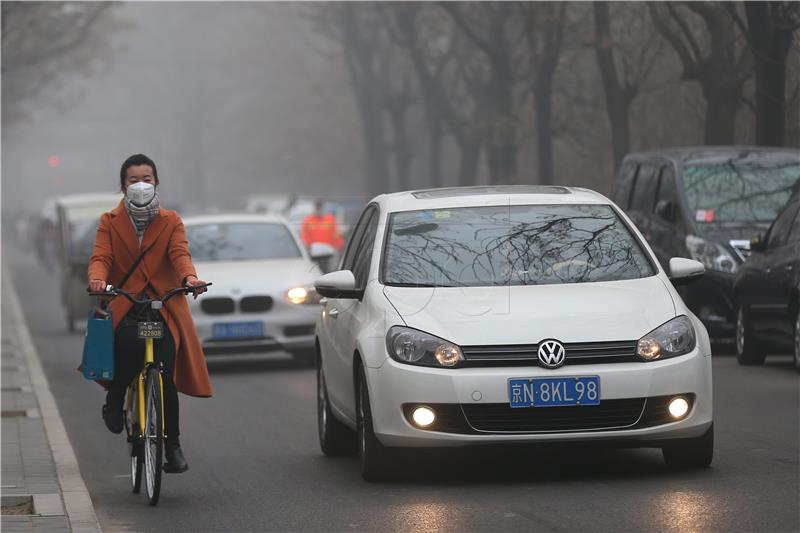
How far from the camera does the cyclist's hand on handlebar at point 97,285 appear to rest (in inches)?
361

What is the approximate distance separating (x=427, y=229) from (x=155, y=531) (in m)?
2.52

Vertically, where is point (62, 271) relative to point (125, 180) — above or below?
below

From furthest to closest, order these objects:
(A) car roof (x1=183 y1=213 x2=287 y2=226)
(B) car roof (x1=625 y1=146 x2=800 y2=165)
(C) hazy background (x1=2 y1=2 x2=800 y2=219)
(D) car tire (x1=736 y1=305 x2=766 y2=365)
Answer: (C) hazy background (x1=2 y1=2 x2=800 y2=219)
(A) car roof (x1=183 y1=213 x2=287 y2=226)
(B) car roof (x1=625 y1=146 x2=800 y2=165)
(D) car tire (x1=736 y1=305 x2=766 y2=365)

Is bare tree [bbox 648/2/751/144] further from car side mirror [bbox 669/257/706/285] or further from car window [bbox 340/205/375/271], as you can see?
car side mirror [bbox 669/257/706/285]

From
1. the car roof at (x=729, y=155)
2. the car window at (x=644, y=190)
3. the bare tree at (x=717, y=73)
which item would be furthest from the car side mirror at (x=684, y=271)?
the bare tree at (x=717, y=73)

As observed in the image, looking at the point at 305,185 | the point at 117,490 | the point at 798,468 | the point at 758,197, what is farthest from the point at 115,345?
the point at 305,185

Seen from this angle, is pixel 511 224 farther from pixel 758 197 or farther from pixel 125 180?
pixel 758 197

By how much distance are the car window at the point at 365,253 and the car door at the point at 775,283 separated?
6034 mm

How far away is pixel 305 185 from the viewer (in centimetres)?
9262

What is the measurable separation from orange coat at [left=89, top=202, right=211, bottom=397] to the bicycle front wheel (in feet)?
0.65

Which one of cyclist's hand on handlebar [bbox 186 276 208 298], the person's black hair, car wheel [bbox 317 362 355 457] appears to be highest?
the person's black hair

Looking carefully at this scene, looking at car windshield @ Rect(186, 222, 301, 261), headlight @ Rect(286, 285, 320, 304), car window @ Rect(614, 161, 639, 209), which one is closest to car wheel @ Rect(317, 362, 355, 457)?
headlight @ Rect(286, 285, 320, 304)

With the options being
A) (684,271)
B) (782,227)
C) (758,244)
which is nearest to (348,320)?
(684,271)

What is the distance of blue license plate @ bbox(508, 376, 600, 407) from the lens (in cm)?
904
